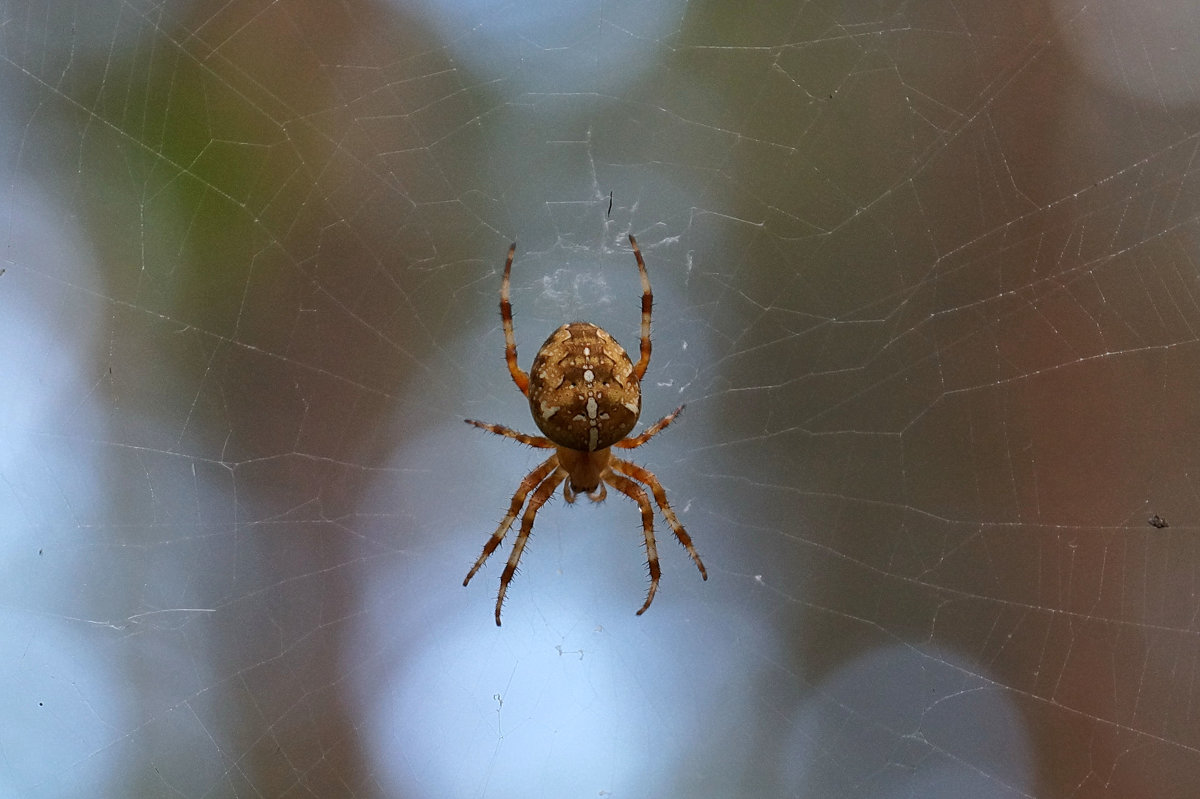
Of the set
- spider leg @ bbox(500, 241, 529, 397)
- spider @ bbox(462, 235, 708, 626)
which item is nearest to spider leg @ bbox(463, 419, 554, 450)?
spider @ bbox(462, 235, 708, 626)

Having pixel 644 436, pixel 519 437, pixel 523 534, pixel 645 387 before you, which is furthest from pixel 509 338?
pixel 645 387

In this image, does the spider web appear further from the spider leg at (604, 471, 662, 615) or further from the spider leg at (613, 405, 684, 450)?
the spider leg at (613, 405, 684, 450)

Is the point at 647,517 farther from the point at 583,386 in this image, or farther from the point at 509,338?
the point at 509,338

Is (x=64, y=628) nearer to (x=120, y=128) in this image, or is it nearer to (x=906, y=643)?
(x=120, y=128)

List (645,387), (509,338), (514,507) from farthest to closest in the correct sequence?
(645,387)
(514,507)
(509,338)

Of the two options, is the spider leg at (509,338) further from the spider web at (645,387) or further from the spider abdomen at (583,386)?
the spider web at (645,387)

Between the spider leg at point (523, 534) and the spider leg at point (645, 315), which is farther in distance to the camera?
the spider leg at point (523, 534)

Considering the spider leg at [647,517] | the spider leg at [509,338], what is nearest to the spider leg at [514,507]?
the spider leg at [647,517]
